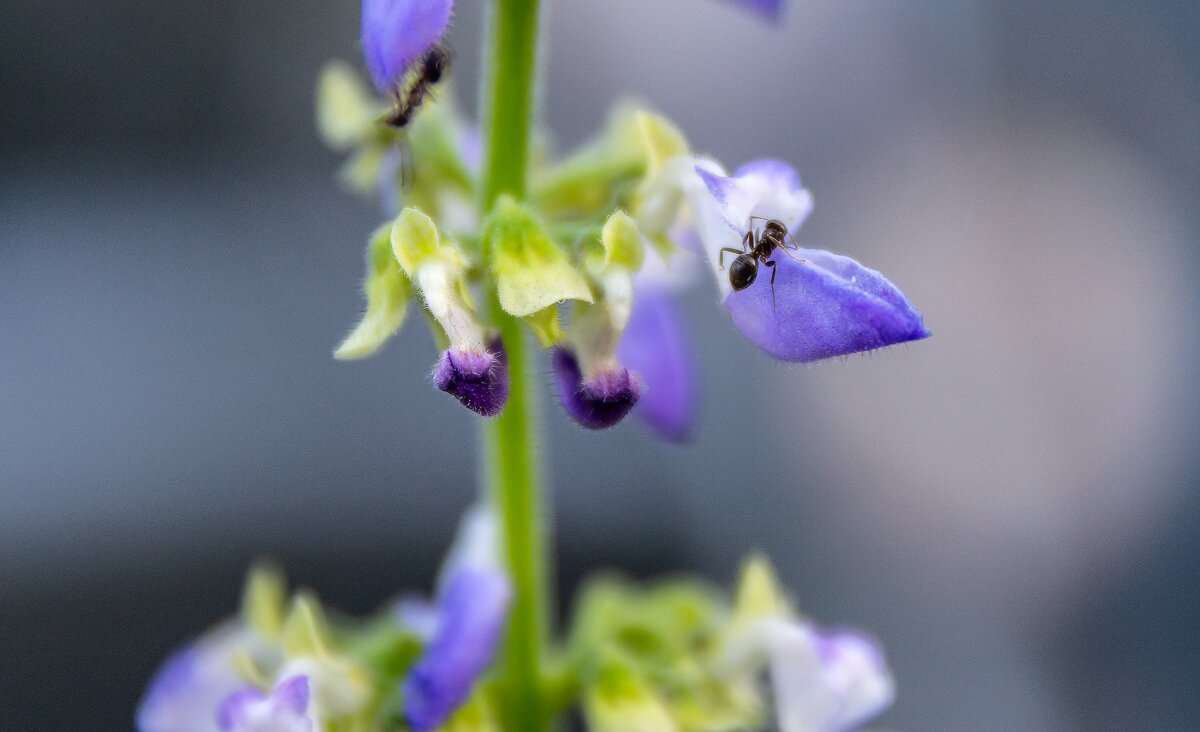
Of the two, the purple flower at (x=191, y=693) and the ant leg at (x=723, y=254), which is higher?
the ant leg at (x=723, y=254)

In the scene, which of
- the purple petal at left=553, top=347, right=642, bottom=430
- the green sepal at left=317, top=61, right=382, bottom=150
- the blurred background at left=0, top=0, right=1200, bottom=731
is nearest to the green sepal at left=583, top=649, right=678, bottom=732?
the purple petal at left=553, top=347, right=642, bottom=430

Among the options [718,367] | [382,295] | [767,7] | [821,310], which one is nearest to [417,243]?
[382,295]

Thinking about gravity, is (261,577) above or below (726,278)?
below

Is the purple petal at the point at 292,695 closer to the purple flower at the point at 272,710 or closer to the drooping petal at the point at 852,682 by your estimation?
the purple flower at the point at 272,710

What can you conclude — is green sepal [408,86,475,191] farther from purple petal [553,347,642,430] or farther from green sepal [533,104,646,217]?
purple petal [553,347,642,430]

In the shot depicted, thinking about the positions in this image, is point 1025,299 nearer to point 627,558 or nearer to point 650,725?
point 627,558

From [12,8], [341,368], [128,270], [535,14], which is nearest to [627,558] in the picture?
[341,368]

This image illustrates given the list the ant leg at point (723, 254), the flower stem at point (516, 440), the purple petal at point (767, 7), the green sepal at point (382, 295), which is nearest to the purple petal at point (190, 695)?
the flower stem at point (516, 440)
